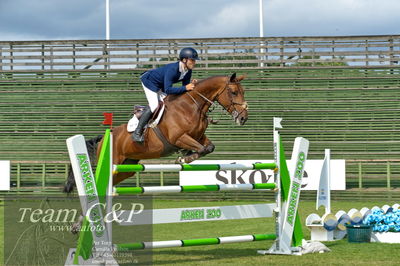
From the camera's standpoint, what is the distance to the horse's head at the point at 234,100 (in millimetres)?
7133

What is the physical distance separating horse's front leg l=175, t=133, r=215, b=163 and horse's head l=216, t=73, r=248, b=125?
1.42 feet

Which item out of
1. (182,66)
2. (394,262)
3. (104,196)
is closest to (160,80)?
(182,66)

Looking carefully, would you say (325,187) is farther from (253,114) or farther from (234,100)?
(253,114)

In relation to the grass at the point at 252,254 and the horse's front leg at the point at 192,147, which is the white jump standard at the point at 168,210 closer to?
the grass at the point at 252,254

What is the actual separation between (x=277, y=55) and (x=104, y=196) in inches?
585

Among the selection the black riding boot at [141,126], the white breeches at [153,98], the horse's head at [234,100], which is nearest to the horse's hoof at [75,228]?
the black riding boot at [141,126]

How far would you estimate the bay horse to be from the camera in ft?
23.5

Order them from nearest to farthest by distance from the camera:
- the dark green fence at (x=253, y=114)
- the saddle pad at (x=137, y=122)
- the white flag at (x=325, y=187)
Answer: the saddle pad at (x=137, y=122) < the white flag at (x=325, y=187) < the dark green fence at (x=253, y=114)

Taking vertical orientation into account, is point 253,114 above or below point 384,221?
above

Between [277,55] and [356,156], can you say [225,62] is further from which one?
[356,156]

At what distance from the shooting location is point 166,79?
286 inches

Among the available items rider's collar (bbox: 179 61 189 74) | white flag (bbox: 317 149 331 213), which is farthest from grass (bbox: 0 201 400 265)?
rider's collar (bbox: 179 61 189 74)

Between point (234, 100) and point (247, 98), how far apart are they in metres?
12.0

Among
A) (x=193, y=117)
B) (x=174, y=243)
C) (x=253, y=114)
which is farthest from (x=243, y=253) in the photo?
Result: (x=253, y=114)
